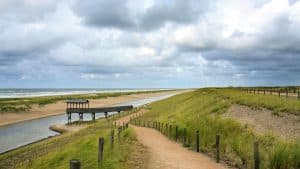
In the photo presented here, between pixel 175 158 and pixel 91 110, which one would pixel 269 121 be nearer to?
pixel 175 158

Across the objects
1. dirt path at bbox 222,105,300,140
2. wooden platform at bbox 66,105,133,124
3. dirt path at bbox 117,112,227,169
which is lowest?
wooden platform at bbox 66,105,133,124

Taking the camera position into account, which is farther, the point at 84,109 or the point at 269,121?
the point at 84,109

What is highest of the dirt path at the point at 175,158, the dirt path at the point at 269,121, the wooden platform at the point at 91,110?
the dirt path at the point at 269,121

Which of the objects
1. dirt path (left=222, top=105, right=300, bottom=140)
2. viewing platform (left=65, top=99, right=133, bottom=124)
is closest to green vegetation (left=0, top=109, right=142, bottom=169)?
dirt path (left=222, top=105, right=300, bottom=140)

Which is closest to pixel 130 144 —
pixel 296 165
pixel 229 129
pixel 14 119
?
pixel 229 129

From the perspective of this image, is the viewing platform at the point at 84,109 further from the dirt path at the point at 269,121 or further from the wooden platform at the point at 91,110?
the dirt path at the point at 269,121

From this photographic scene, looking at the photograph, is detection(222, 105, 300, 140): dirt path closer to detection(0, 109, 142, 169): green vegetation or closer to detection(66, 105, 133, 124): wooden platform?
detection(0, 109, 142, 169): green vegetation

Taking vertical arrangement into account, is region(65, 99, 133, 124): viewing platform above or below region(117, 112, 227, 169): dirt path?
below

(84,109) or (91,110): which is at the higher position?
(84,109)

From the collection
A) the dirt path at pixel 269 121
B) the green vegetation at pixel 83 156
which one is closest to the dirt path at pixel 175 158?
the green vegetation at pixel 83 156

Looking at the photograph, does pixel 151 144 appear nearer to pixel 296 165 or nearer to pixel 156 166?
pixel 156 166

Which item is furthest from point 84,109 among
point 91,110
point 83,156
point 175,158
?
point 175,158

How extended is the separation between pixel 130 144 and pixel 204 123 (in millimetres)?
6603

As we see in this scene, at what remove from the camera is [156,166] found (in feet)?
54.7
